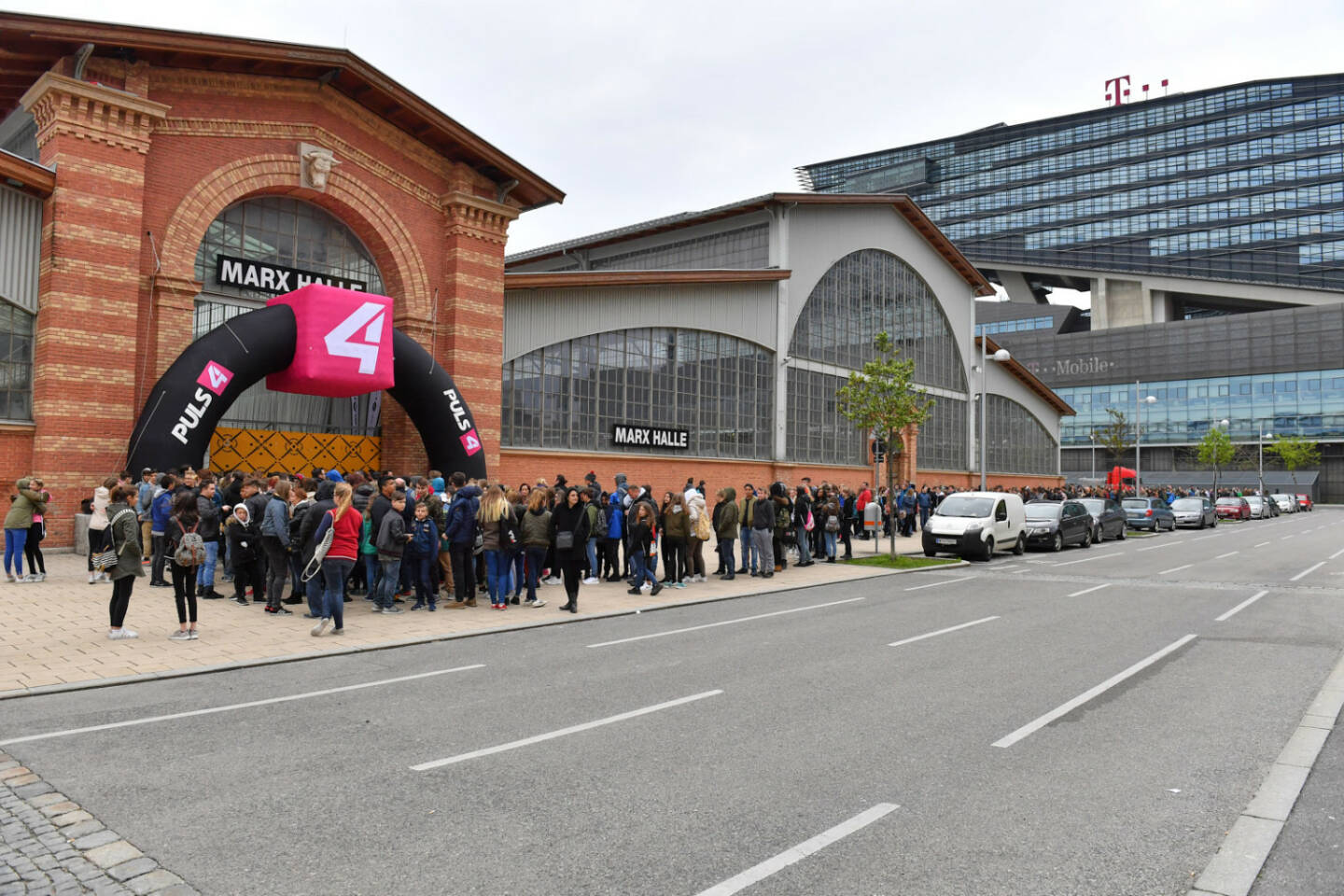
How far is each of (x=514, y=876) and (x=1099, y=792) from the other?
3.33 meters

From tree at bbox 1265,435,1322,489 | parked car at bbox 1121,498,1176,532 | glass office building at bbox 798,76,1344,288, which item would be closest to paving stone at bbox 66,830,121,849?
parked car at bbox 1121,498,1176,532

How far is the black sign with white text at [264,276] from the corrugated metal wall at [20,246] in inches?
127

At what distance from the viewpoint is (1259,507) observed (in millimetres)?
50000

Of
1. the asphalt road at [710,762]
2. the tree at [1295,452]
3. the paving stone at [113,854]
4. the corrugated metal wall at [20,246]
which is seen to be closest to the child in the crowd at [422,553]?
the asphalt road at [710,762]

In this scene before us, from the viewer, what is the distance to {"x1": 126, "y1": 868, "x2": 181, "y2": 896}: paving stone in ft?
12.1

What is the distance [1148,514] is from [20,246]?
126 ft

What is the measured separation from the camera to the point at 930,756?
555 centimetres

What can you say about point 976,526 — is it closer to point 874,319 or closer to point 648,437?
point 648,437

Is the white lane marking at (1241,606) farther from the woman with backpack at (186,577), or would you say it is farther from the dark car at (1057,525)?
the woman with backpack at (186,577)

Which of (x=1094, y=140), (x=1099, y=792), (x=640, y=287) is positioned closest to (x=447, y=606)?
(x=1099, y=792)

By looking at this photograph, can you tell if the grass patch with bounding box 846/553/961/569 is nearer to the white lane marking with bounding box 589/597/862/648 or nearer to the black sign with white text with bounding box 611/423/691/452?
the white lane marking with bounding box 589/597/862/648

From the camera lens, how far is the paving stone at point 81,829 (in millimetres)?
4262

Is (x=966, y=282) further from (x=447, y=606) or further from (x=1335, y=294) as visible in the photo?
(x=1335, y=294)

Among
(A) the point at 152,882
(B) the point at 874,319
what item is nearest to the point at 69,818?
(A) the point at 152,882
